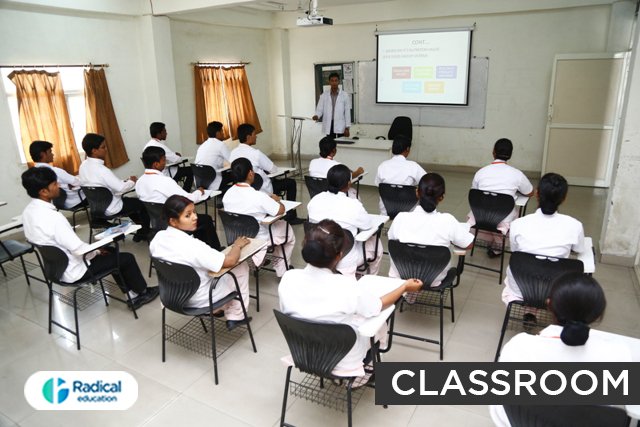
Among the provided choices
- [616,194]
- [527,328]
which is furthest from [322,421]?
[616,194]

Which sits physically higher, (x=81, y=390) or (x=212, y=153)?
(x=212, y=153)

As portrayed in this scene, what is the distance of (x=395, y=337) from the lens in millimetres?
3232

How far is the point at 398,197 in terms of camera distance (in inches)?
169

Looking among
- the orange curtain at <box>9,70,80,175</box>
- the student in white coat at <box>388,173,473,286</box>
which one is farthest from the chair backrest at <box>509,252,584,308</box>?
the orange curtain at <box>9,70,80,175</box>

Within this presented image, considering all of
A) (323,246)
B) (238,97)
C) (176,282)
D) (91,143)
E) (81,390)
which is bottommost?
(81,390)

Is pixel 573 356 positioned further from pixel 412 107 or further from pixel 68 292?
pixel 412 107

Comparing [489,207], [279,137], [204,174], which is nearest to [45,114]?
[204,174]

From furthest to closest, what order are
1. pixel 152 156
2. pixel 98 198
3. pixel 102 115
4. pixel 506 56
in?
pixel 506 56
pixel 102 115
pixel 98 198
pixel 152 156

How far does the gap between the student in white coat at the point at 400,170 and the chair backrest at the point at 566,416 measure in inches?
119

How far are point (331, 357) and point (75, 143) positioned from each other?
540 centimetres

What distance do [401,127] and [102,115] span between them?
479cm

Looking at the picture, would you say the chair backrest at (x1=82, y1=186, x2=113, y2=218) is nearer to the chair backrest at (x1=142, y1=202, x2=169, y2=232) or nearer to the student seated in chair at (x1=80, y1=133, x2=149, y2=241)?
the student seated in chair at (x1=80, y1=133, x2=149, y2=241)

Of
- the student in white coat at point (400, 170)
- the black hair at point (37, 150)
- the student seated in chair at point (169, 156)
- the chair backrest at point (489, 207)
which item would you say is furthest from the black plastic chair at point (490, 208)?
the black hair at point (37, 150)

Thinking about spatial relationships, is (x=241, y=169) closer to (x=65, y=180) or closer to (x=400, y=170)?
(x=400, y=170)
